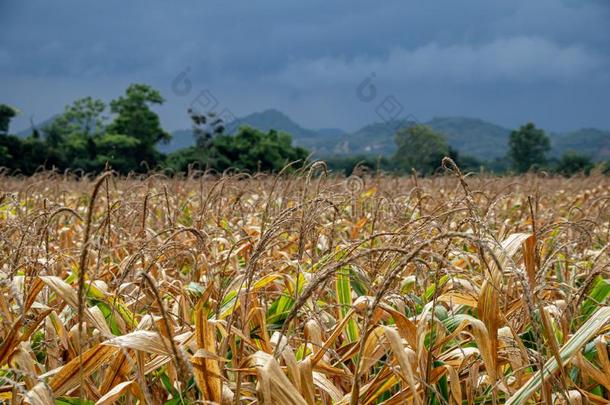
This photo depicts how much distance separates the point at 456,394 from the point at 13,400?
1343 mm

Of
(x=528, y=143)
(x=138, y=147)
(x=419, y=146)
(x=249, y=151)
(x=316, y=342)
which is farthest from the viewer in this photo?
(x=528, y=143)

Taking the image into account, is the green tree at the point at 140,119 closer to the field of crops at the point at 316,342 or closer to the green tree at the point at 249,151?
the green tree at the point at 249,151

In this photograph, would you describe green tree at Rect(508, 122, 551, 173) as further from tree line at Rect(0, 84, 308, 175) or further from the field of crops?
the field of crops

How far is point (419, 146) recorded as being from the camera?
100938 millimetres

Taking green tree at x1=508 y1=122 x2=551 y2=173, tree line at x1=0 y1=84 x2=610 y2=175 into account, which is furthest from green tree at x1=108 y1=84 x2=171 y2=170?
green tree at x1=508 y1=122 x2=551 y2=173

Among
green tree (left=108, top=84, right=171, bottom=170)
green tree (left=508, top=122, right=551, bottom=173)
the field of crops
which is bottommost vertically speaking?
the field of crops

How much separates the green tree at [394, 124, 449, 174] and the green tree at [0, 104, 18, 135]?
1944 inches

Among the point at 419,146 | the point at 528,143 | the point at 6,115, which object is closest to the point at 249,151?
the point at 6,115

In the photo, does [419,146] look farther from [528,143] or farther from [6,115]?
[6,115]

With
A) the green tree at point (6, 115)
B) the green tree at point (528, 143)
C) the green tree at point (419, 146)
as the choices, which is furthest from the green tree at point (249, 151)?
the green tree at point (528, 143)

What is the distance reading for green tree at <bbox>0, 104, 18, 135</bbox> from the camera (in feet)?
200

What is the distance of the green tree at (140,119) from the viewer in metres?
70.6

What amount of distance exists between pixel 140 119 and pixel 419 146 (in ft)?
158

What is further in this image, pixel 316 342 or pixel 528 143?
pixel 528 143
